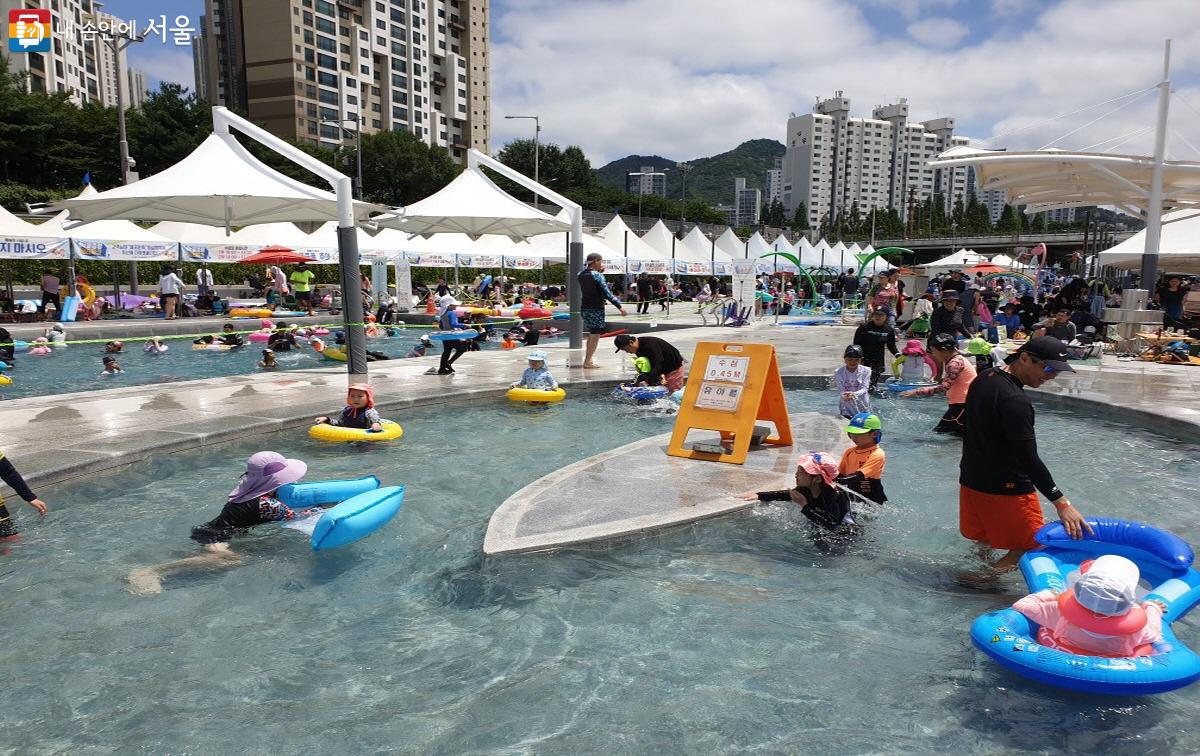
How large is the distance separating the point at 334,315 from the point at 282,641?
2321 centimetres

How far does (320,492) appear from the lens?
6531 millimetres

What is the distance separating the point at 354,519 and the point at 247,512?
2.98 feet

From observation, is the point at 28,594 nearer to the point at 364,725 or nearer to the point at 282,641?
the point at 282,641

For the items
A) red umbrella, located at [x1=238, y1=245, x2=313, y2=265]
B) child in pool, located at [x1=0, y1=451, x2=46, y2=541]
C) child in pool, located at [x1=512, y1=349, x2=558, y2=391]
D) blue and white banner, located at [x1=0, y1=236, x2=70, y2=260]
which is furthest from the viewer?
red umbrella, located at [x1=238, y1=245, x2=313, y2=265]

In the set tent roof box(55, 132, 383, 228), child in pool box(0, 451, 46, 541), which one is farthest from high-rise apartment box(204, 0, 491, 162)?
child in pool box(0, 451, 46, 541)

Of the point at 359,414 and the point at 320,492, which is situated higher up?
the point at 359,414

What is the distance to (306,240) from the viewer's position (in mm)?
28359

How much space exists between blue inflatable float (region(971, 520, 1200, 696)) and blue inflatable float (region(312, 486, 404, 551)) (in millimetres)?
4125

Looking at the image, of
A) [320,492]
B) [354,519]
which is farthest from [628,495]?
[320,492]

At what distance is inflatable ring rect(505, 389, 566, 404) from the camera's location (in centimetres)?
1155

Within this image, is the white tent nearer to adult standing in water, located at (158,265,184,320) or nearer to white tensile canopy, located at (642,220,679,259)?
white tensile canopy, located at (642,220,679,259)

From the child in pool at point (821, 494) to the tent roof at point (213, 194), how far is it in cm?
827

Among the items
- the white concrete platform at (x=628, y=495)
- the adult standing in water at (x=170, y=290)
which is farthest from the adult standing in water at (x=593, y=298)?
the adult standing in water at (x=170, y=290)

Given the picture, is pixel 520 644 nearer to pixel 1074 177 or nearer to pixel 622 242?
pixel 1074 177
